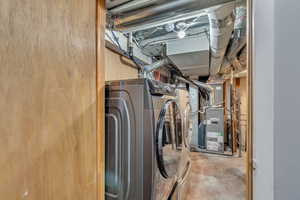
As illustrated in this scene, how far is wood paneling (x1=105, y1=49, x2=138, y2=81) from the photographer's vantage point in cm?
201

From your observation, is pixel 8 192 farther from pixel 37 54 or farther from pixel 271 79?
A: pixel 271 79

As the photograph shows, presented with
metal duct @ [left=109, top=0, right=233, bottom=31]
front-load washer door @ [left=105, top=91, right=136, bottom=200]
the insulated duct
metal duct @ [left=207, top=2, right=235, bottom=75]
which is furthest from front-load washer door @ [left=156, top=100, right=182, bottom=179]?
the insulated duct

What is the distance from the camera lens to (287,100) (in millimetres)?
644

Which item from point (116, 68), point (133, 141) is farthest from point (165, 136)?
point (116, 68)

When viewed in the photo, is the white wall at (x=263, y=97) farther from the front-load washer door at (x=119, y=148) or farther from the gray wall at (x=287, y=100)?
the front-load washer door at (x=119, y=148)

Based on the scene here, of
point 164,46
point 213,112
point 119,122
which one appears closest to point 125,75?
point 164,46

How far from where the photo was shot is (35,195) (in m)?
0.60

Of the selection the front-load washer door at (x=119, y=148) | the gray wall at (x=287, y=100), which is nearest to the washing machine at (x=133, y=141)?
the front-load washer door at (x=119, y=148)

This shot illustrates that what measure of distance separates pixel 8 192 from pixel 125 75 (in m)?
2.02

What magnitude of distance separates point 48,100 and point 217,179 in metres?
3.32

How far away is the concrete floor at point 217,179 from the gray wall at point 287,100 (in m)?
2.09

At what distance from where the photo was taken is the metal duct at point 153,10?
1.30 meters

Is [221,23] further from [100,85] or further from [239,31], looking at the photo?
[100,85]

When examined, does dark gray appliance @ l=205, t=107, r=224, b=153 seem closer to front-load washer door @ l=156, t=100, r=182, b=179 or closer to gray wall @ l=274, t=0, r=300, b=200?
front-load washer door @ l=156, t=100, r=182, b=179
